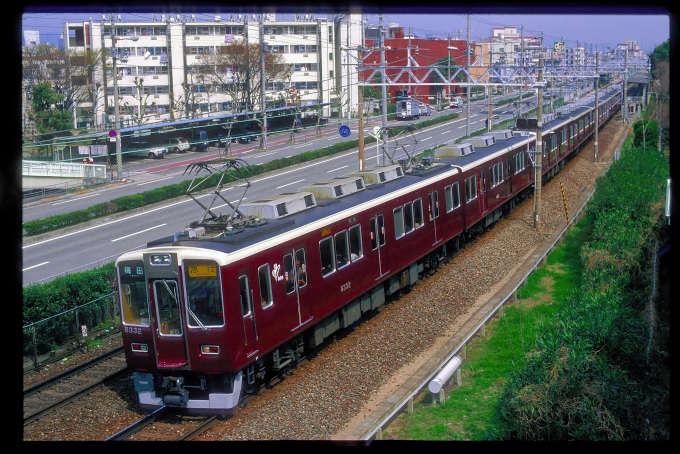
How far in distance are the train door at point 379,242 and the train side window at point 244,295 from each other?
3.77 meters

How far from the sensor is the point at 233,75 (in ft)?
131

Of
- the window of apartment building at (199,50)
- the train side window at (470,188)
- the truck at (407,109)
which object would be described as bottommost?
the train side window at (470,188)

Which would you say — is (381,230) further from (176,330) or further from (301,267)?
(176,330)

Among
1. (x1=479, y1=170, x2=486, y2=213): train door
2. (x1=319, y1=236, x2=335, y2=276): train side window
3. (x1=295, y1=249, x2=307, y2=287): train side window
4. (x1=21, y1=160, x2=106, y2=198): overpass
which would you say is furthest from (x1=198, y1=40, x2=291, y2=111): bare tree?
(x1=295, y1=249, x2=307, y2=287): train side window

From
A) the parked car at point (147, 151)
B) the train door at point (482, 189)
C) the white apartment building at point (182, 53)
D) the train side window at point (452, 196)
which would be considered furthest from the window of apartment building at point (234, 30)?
the train side window at point (452, 196)

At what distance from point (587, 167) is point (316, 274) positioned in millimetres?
24441

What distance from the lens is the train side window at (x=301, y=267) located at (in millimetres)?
9750

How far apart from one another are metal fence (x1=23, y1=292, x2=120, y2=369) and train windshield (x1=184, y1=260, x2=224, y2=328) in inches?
143

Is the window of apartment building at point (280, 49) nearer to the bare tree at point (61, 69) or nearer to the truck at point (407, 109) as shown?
the truck at point (407, 109)

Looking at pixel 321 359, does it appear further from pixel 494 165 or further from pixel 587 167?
pixel 587 167

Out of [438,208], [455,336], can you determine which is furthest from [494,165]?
[455,336]

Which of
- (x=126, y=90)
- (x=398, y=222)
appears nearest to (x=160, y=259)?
(x=398, y=222)

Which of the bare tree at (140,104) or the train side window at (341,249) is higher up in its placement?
the bare tree at (140,104)

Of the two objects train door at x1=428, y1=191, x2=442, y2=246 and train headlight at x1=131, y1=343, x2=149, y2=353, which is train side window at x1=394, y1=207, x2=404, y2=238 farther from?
train headlight at x1=131, y1=343, x2=149, y2=353
